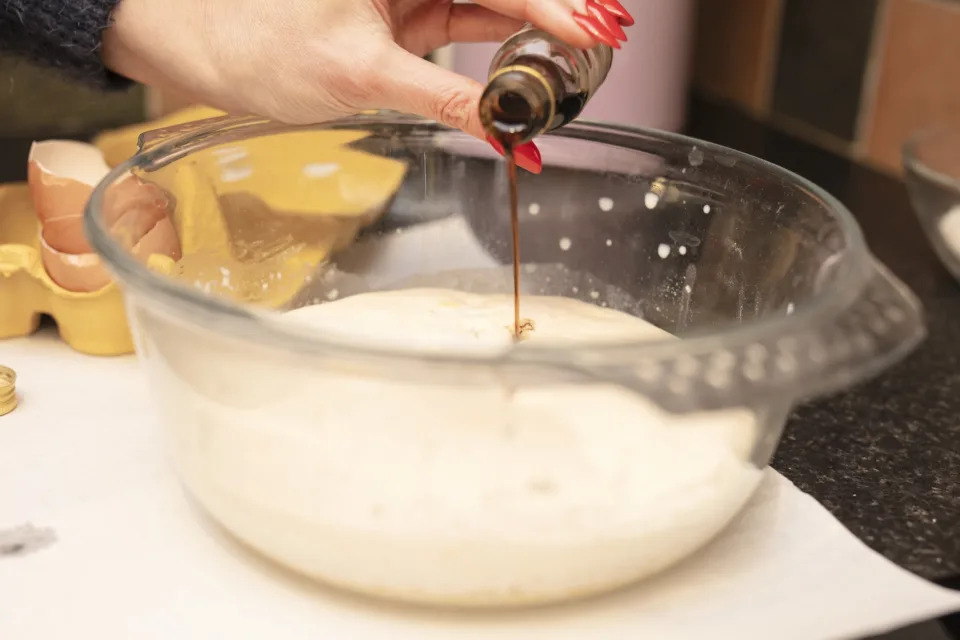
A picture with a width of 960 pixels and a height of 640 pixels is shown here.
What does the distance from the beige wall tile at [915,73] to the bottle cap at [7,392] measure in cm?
102

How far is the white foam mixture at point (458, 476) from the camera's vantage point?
432 millimetres

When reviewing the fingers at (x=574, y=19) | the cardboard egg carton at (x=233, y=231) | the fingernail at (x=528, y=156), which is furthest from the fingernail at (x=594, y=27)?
the cardboard egg carton at (x=233, y=231)

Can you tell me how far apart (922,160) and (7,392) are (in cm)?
91

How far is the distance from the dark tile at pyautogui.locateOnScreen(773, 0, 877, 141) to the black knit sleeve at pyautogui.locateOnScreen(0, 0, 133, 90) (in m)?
0.90

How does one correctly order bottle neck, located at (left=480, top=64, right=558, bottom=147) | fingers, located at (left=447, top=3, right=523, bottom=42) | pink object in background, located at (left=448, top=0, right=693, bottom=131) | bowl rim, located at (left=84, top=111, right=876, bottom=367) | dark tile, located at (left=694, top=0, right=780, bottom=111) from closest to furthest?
1. bowl rim, located at (left=84, top=111, right=876, bottom=367)
2. bottle neck, located at (left=480, top=64, right=558, bottom=147)
3. fingers, located at (left=447, top=3, right=523, bottom=42)
4. pink object in background, located at (left=448, top=0, right=693, bottom=131)
5. dark tile, located at (left=694, top=0, right=780, bottom=111)

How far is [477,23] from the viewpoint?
0.80m

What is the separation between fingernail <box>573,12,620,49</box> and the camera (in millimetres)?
600

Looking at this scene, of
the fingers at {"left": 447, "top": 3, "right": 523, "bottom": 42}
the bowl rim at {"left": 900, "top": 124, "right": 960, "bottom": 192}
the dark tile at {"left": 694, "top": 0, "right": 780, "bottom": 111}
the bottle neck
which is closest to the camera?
the bottle neck

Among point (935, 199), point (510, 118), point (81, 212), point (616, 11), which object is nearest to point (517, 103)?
point (510, 118)

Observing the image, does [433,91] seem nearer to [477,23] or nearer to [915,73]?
[477,23]

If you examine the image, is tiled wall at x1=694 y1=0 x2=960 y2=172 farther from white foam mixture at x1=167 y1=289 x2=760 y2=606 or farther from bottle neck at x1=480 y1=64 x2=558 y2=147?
white foam mixture at x1=167 y1=289 x2=760 y2=606

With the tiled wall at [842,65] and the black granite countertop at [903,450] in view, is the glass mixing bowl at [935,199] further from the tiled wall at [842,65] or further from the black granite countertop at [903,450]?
the tiled wall at [842,65]

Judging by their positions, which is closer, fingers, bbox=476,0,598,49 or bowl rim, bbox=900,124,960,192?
fingers, bbox=476,0,598,49

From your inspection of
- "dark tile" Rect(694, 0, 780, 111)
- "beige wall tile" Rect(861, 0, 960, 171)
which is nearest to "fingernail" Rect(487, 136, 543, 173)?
"beige wall tile" Rect(861, 0, 960, 171)
